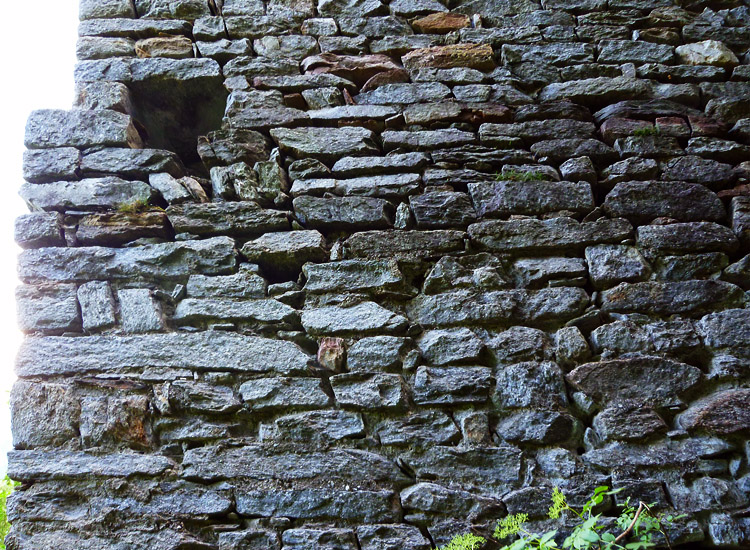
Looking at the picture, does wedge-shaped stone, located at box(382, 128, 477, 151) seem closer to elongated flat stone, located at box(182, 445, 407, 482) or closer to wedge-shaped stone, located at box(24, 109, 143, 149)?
wedge-shaped stone, located at box(24, 109, 143, 149)

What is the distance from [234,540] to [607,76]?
204 cm

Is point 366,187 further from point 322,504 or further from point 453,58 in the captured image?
point 322,504

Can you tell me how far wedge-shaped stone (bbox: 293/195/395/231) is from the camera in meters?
1.85

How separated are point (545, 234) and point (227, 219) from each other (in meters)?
1.04

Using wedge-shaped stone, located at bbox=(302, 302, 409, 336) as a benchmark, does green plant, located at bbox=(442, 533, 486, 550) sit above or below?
below

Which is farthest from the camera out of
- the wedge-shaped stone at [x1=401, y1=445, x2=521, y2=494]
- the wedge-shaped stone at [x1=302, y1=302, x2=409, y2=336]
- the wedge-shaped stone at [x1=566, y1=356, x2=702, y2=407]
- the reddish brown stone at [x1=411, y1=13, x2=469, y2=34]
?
the reddish brown stone at [x1=411, y1=13, x2=469, y2=34]

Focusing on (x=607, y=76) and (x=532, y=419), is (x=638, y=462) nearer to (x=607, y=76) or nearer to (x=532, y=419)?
(x=532, y=419)

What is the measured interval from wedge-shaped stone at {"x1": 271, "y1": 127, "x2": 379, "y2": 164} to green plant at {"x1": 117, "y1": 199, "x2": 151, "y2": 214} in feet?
1.64

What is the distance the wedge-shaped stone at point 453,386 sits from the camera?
1.57 meters

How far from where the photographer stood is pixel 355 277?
5.76 feet

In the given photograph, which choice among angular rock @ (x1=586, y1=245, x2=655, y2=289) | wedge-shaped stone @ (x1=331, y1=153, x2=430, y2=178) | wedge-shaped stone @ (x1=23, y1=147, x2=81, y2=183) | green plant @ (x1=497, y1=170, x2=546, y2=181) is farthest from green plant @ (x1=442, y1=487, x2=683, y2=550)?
wedge-shaped stone @ (x1=23, y1=147, x2=81, y2=183)

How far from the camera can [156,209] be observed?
187 cm

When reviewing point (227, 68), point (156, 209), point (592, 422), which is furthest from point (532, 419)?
point (227, 68)

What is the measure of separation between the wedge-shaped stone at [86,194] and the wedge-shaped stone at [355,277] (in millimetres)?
637
